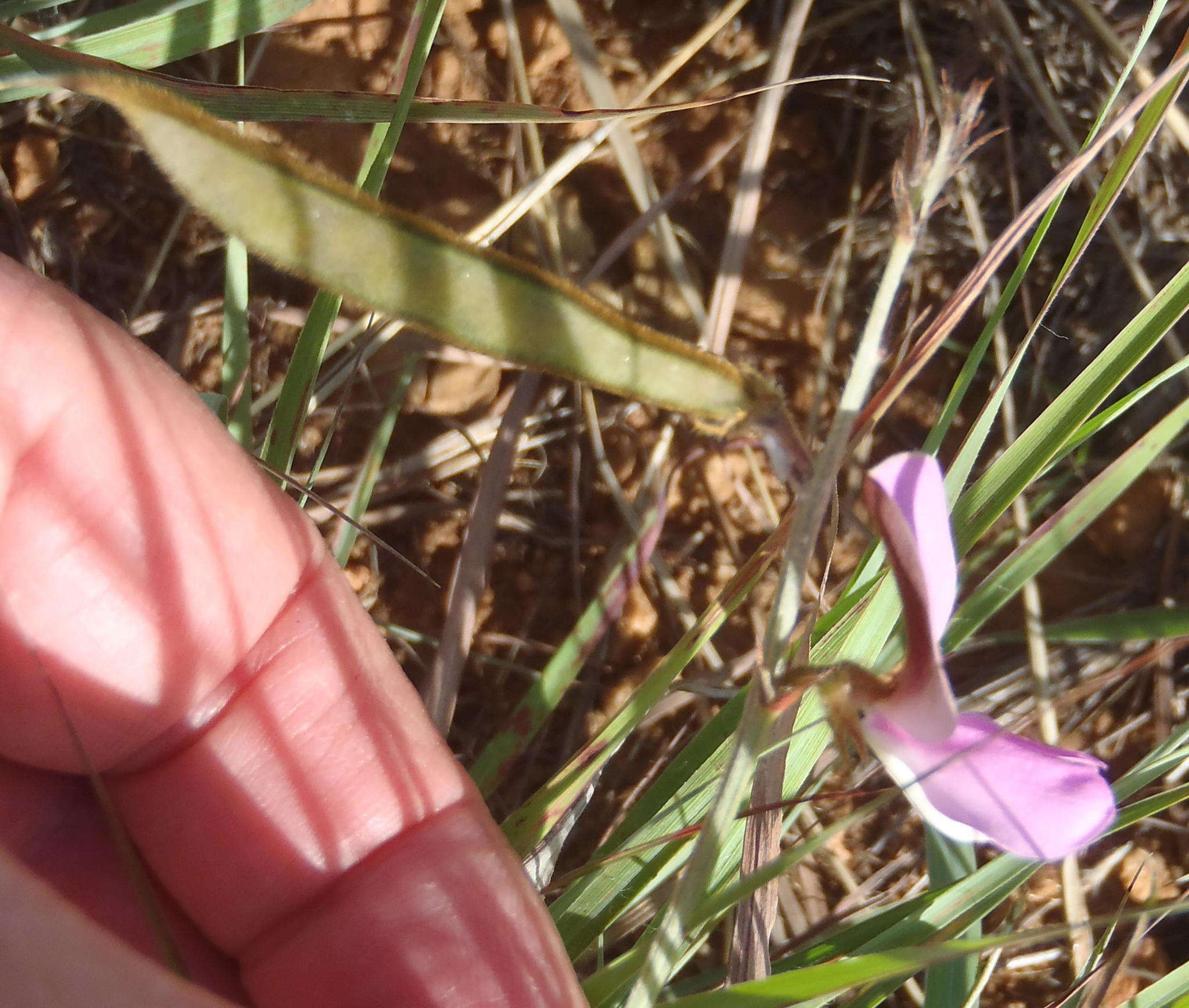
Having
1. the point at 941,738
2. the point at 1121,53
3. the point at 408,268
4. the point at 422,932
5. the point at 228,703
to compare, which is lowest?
the point at 422,932

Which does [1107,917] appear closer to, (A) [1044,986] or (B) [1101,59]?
(A) [1044,986]

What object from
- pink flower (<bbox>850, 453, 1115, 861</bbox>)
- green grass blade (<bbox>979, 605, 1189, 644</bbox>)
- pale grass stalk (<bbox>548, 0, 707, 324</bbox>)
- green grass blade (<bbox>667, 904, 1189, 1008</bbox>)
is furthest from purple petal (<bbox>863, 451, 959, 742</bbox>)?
pale grass stalk (<bbox>548, 0, 707, 324</bbox>)

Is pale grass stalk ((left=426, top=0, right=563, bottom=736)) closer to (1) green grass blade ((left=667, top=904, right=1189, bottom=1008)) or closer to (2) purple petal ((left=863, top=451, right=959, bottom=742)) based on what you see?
(1) green grass blade ((left=667, top=904, right=1189, bottom=1008))

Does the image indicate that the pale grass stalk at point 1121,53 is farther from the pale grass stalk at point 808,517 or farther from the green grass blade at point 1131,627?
the pale grass stalk at point 808,517

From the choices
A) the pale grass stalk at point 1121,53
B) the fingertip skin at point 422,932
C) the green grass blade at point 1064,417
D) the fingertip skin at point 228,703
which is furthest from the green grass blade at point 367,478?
the pale grass stalk at point 1121,53

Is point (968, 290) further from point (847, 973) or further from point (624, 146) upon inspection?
point (624, 146)

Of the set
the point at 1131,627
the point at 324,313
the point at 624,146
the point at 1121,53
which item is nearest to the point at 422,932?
the point at 324,313

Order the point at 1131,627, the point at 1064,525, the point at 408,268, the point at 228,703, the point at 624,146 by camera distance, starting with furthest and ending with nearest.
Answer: the point at 624,146 → the point at 228,703 → the point at 1131,627 → the point at 1064,525 → the point at 408,268

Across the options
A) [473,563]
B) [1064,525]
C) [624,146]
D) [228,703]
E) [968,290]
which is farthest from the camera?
[624,146]
